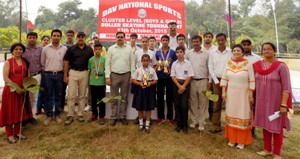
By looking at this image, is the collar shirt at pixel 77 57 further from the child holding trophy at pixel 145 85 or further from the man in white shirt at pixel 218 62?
the man in white shirt at pixel 218 62

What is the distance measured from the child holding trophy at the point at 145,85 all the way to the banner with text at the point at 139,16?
4453mm

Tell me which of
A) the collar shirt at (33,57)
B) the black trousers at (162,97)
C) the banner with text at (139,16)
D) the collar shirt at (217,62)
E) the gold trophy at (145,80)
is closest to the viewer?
the collar shirt at (217,62)

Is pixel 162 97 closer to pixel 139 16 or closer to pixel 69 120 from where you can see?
pixel 69 120

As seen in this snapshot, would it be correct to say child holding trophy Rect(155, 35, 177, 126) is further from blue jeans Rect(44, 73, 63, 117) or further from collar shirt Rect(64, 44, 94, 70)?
blue jeans Rect(44, 73, 63, 117)

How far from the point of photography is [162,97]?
13.2 ft

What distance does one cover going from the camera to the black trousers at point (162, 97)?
12.9 ft

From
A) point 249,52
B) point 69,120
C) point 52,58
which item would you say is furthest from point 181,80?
point 52,58

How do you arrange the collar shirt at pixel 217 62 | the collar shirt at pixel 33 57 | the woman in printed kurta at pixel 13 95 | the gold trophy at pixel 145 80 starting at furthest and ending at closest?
the collar shirt at pixel 33 57, the gold trophy at pixel 145 80, the collar shirt at pixel 217 62, the woman in printed kurta at pixel 13 95

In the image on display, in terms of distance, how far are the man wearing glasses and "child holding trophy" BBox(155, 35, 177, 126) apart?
1.63ft

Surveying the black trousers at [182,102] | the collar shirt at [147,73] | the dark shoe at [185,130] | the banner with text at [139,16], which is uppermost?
the banner with text at [139,16]

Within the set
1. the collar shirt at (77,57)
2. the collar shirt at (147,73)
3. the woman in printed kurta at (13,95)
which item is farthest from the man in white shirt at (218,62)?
the woman in printed kurta at (13,95)

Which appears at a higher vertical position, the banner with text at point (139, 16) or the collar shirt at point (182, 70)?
the banner with text at point (139, 16)

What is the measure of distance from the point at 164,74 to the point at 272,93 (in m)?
1.68

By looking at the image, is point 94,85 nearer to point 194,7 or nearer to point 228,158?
point 228,158
